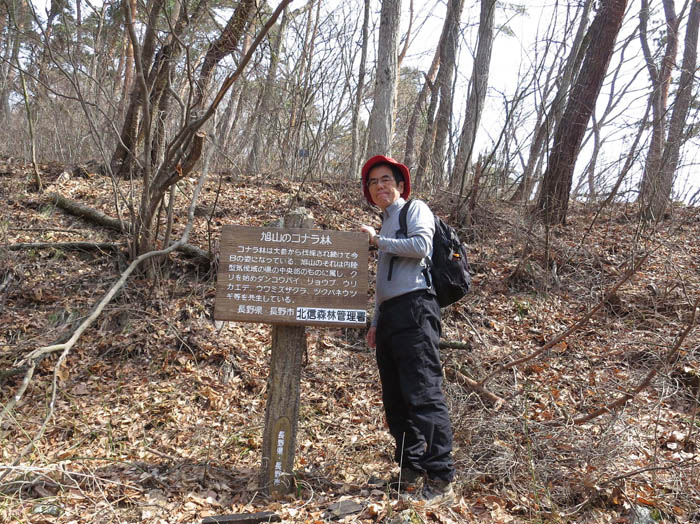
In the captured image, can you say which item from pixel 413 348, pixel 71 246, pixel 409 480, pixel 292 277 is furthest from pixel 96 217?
pixel 409 480

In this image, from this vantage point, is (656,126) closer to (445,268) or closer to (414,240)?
(445,268)

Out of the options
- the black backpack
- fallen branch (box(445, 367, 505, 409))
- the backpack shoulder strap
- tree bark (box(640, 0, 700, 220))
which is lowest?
fallen branch (box(445, 367, 505, 409))

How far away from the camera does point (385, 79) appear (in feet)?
26.0

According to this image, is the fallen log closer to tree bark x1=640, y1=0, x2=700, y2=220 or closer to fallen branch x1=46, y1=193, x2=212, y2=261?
fallen branch x1=46, y1=193, x2=212, y2=261

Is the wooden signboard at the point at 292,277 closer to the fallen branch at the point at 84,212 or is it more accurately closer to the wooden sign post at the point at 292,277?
the wooden sign post at the point at 292,277

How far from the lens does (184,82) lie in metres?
Result: 7.57

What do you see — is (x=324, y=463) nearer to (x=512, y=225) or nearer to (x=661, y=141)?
(x=512, y=225)

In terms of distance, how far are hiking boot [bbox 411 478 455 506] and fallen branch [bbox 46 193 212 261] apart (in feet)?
13.4

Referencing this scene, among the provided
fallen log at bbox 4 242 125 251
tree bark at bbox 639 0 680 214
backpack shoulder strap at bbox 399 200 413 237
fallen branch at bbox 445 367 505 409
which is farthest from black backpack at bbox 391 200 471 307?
tree bark at bbox 639 0 680 214

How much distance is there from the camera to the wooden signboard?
3062mm

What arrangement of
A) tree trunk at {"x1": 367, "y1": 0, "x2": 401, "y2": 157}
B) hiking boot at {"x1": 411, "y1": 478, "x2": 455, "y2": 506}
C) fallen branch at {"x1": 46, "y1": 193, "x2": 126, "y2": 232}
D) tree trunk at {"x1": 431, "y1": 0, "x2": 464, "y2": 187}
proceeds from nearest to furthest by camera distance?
hiking boot at {"x1": 411, "y1": 478, "x2": 455, "y2": 506} < fallen branch at {"x1": 46, "y1": 193, "x2": 126, "y2": 232} < tree trunk at {"x1": 367, "y1": 0, "x2": 401, "y2": 157} < tree trunk at {"x1": 431, "y1": 0, "x2": 464, "y2": 187}

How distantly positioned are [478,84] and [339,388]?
21.1ft

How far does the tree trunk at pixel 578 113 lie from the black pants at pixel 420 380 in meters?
5.20

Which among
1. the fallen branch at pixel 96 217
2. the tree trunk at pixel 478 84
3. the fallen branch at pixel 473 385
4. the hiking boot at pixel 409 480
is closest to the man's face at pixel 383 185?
the hiking boot at pixel 409 480
